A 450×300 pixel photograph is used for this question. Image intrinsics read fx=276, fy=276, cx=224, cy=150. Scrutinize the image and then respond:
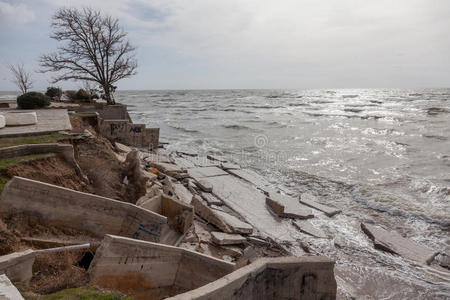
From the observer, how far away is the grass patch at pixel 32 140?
6.34m

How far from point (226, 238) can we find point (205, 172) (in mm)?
5342

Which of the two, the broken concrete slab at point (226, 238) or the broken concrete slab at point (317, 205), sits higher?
the broken concrete slab at point (226, 238)

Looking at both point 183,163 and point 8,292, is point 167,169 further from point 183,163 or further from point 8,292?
point 8,292

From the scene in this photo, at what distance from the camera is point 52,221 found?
4.49 metres

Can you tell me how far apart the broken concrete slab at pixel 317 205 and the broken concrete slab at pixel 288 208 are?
32 cm

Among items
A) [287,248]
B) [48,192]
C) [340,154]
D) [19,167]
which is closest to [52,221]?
[48,192]

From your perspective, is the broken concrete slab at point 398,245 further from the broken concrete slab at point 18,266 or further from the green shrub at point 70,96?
the green shrub at point 70,96

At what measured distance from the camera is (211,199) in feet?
26.8

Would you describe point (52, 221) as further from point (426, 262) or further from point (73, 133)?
point (426, 262)

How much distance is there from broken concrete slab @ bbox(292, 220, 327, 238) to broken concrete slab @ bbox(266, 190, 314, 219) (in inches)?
9.7

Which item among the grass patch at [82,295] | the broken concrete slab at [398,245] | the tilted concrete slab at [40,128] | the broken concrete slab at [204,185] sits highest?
the tilted concrete slab at [40,128]

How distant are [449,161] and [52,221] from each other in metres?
16.5

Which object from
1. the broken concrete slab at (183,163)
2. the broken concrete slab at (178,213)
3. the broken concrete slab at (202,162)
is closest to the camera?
the broken concrete slab at (178,213)

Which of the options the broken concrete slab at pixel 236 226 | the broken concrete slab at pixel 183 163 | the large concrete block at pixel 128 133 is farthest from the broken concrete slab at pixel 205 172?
the large concrete block at pixel 128 133
